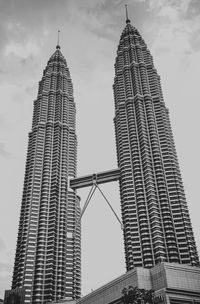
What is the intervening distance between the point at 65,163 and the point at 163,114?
183 feet

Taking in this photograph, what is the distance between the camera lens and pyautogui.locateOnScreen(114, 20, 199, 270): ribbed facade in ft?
473

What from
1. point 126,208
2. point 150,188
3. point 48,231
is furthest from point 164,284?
point 48,231

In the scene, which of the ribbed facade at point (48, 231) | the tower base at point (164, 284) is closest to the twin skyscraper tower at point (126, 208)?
the ribbed facade at point (48, 231)

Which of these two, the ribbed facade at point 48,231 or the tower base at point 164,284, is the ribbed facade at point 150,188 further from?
the ribbed facade at point 48,231

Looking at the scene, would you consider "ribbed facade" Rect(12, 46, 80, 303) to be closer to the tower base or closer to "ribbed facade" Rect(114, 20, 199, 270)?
"ribbed facade" Rect(114, 20, 199, 270)

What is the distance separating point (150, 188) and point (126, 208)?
43.4 ft

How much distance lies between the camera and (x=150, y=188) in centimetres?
15838

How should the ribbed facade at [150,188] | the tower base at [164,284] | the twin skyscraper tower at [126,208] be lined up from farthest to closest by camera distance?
the twin skyscraper tower at [126,208] < the ribbed facade at [150,188] < the tower base at [164,284]

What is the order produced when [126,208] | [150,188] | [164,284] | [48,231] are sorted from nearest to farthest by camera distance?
[164,284], [150,188], [126,208], [48,231]

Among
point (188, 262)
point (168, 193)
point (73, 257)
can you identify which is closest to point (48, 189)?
point (73, 257)

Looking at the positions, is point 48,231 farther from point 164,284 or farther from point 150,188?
point 164,284

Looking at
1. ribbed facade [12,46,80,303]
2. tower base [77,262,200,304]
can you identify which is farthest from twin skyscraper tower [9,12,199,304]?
tower base [77,262,200,304]

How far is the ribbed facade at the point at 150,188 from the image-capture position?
473 ft

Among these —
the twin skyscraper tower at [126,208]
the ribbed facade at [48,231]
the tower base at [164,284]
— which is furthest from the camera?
the ribbed facade at [48,231]
